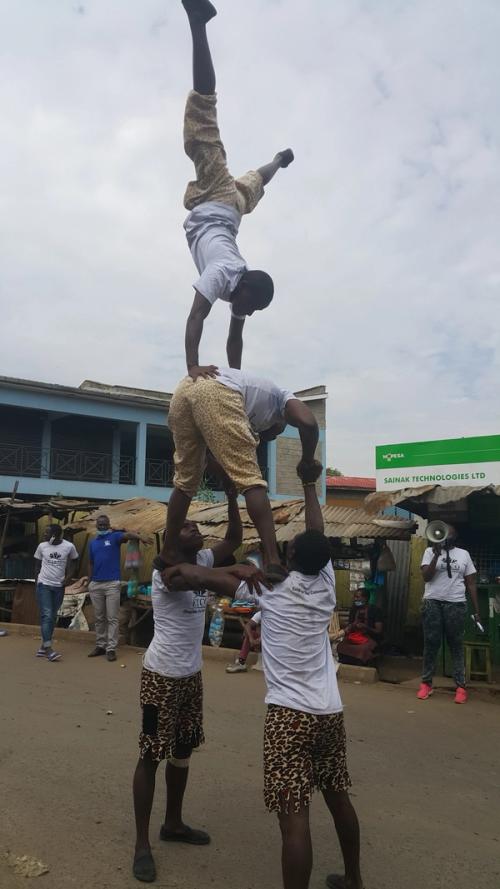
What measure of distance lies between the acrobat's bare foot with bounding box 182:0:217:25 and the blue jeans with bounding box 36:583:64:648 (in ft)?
24.3

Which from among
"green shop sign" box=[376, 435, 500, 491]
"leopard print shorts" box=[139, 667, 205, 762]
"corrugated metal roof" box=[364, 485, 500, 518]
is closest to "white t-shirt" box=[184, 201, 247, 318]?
"leopard print shorts" box=[139, 667, 205, 762]

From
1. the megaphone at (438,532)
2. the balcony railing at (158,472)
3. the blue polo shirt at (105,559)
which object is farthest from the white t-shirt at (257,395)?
the balcony railing at (158,472)

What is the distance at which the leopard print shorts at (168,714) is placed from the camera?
339 cm

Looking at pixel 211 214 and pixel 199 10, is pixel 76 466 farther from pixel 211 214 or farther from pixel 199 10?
pixel 199 10

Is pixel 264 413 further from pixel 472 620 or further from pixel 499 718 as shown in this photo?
pixel 472 620

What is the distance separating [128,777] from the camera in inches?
183

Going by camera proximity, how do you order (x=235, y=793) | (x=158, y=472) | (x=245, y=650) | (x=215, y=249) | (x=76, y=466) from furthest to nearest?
(x=158, y=472)
(x=76, y=466)
(x=245, y=650)
(x=235, y=793)
(x=215, y=249)

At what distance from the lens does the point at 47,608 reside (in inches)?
363

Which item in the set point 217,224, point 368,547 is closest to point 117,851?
point 217,224

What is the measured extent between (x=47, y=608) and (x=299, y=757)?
708 cm

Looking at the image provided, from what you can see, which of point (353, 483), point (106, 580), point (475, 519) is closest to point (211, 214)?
point (106, 580)

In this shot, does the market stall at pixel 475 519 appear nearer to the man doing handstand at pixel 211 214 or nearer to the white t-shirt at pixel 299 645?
the man doing handstand at pixel 211 214

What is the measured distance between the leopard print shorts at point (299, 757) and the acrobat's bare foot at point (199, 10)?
11.0ft

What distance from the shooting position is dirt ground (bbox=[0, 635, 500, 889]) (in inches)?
135
